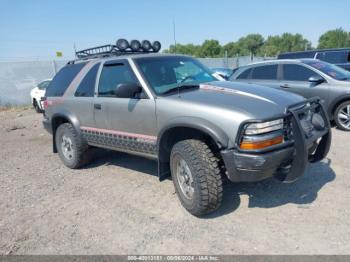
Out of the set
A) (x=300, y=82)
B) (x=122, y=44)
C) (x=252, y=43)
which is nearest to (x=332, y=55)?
(x=300, y=82)

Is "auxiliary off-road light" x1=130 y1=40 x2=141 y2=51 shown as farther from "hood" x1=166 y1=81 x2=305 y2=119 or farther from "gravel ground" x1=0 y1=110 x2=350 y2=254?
"gravel ground" x1=0 y1=110 x2=350 y2=254

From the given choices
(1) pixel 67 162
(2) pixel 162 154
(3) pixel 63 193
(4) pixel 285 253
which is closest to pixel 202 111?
(2) pixel 162 154

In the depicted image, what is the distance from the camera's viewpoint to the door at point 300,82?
7.22 m

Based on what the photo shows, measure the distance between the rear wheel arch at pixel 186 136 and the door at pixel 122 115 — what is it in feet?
0.58

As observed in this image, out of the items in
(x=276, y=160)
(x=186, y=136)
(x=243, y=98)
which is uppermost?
(x=243, y=98)

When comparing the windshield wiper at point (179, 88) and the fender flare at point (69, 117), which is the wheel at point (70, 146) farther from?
the windshield wiper at point (179, 88)

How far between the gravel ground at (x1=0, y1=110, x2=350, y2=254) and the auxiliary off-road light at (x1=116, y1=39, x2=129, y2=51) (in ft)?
6.52

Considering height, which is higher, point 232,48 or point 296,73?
point 232,48

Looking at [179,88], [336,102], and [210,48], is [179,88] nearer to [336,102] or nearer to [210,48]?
[336,102]

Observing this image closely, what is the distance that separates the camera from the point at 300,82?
744cm

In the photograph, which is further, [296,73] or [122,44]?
[296,73]

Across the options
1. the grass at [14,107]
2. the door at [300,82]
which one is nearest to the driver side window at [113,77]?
the door at [300,82]

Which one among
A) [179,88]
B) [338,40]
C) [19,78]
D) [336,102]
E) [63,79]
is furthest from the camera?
[338,40]

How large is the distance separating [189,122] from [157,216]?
119 centimetres
